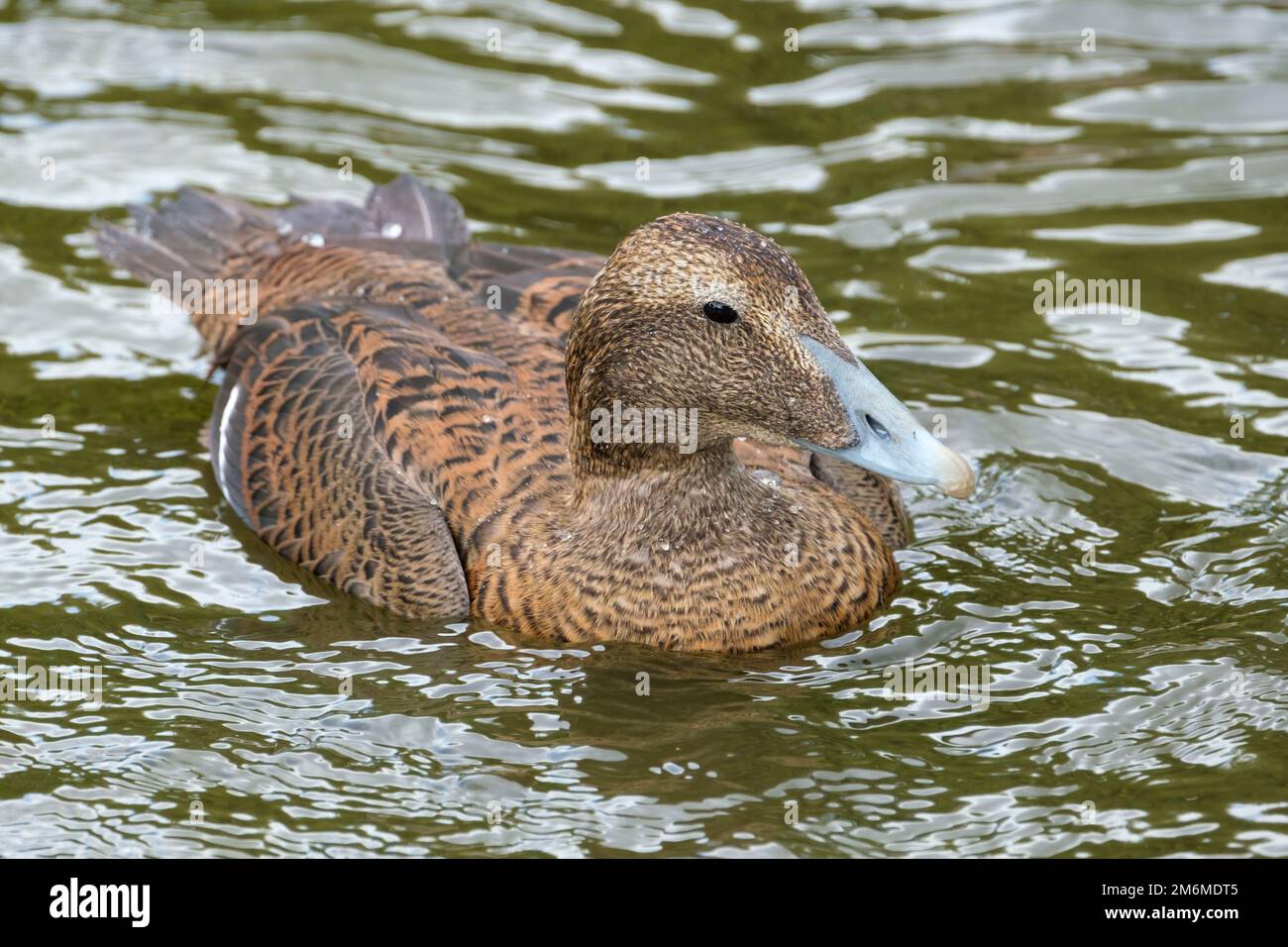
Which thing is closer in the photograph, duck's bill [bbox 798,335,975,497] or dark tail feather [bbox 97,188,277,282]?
duck's bill [bbox 798,335,975,497]

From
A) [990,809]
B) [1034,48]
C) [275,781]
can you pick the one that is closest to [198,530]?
[275,781]

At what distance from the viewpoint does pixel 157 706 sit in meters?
6.82

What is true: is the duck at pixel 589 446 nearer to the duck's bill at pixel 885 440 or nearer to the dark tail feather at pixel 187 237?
the duck's bill at pixel 885 440

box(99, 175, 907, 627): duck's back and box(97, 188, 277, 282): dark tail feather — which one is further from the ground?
box(97, 188, 277, 282): dark tail feather

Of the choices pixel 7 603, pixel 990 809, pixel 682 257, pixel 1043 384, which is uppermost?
pixel 682 257

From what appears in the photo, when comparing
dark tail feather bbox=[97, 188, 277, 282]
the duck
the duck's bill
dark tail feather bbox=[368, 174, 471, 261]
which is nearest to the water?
the duck

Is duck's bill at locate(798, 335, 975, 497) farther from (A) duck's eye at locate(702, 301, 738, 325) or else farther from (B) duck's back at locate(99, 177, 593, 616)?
(B) duck's back at locate(99, 177, 593, 616)

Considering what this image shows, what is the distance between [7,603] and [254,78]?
18.2 feet

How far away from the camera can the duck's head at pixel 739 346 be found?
267 inches

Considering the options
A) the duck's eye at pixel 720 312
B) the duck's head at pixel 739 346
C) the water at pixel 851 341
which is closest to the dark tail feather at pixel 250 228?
the water at pixel 851 341

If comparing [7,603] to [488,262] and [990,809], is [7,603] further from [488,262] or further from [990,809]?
[990,809]

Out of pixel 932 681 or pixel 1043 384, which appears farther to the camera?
pixel 1043 384

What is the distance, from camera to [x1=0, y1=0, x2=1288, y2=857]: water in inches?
244

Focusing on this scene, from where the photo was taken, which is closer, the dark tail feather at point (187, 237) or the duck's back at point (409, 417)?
the duck's back at point (409, 417)
